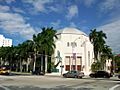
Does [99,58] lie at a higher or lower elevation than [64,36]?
lower

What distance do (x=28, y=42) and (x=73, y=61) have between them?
62.6 ft

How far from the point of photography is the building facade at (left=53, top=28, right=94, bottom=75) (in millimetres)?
100062

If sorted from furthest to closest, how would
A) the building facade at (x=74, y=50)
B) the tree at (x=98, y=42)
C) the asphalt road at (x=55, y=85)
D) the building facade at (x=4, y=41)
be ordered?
the building facade at (x=4, y=41) < the tree at (x=98, y=42) < the building facade at (x=74, y=50) < the asphalt road at (x=55, y=85)

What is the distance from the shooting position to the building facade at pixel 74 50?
100062mm

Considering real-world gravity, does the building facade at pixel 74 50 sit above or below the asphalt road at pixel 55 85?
above

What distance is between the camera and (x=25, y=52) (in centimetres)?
9825

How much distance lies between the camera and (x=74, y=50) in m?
103

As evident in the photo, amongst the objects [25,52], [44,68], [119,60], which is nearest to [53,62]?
[44,68]

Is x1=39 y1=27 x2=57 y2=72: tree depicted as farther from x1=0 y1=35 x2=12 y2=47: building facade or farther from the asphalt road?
x1=0 y1=35 x2=12 y2=47: building facade

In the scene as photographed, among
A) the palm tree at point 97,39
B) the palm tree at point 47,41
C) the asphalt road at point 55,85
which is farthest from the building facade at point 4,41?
the asphalt road at point 55,85

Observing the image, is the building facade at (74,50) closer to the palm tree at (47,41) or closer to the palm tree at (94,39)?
the palm tree at (94,39)

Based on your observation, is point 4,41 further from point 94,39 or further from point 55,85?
point 55,85

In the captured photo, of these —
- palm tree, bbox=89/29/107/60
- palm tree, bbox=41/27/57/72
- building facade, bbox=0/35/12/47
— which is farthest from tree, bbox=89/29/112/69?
building facade, bbox=0/35/12/47

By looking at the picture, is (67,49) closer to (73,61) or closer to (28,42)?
(73,61)
